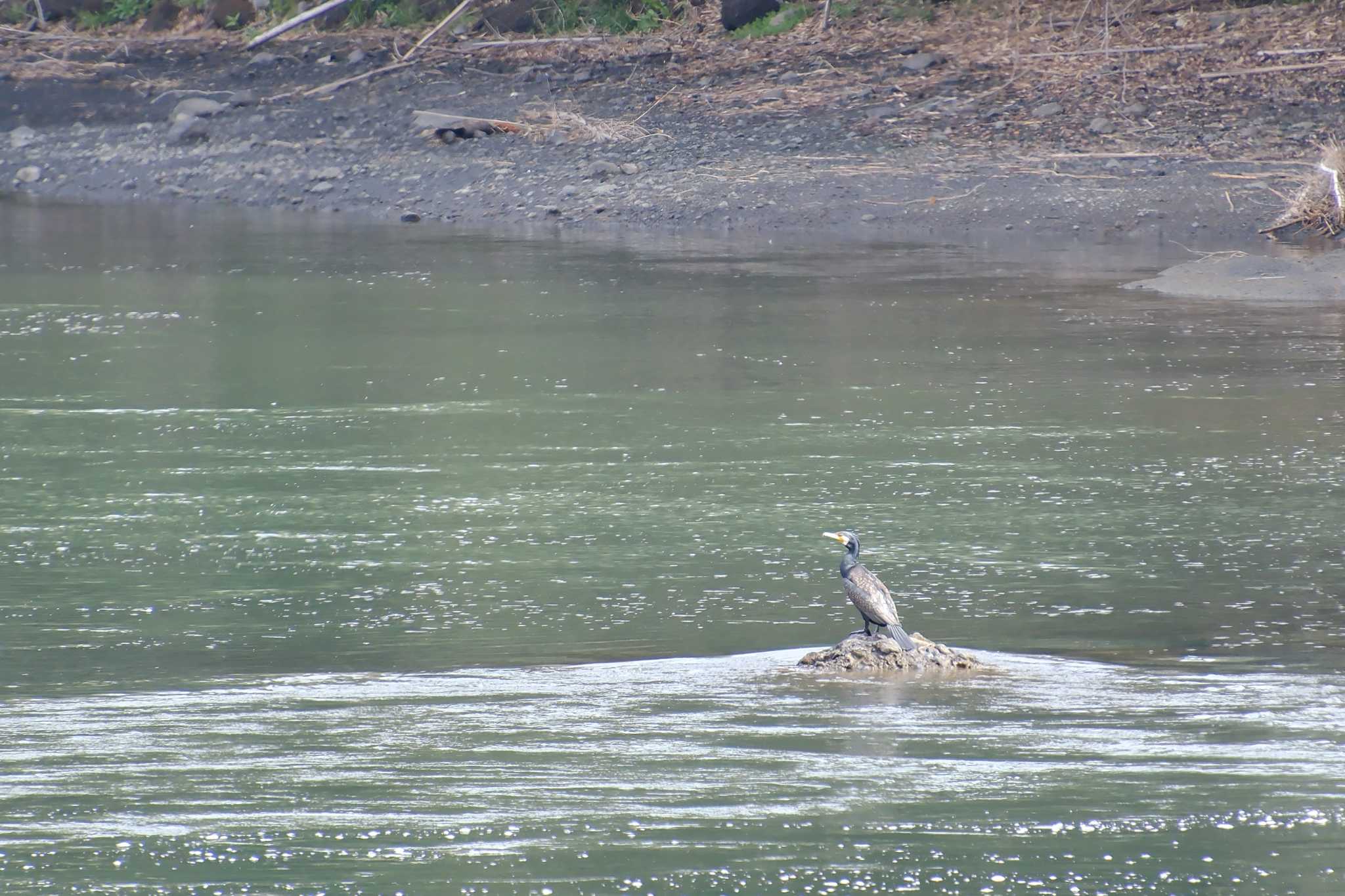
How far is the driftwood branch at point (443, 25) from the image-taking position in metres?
26.5

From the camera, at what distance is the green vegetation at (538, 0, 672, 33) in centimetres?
2683

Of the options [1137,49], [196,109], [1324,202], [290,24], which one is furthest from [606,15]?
[1324,202]

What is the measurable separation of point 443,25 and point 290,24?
2.56 metres

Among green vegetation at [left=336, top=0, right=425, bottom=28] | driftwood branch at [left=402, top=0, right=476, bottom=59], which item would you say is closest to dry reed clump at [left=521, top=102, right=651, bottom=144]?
driftwood branch at [left=402, top=0, right=476, bottom=59]

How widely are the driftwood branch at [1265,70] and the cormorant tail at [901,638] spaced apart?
1687 centimetres

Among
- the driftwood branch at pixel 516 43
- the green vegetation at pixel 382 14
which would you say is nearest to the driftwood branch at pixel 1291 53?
the driftwood branch at pixel 516 43

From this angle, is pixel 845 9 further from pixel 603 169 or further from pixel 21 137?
pixel 21 137

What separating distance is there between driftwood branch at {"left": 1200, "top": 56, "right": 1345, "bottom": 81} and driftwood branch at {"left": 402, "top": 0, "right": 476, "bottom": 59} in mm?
9719

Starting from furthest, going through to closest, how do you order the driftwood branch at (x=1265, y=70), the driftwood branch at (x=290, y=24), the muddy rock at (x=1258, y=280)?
the driftwood branch at (x=290, y=24) < the driftwood branch at (x=1265, y=70) < the muddy rock at (x=1258, y=280)

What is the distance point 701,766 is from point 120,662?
2.33 meters

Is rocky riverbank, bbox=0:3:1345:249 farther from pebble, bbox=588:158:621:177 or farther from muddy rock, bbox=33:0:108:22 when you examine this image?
muddy rock, bbox=33:0:108:22

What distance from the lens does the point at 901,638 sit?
6652 mm

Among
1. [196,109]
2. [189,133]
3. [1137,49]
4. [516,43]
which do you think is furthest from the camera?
[516,43]

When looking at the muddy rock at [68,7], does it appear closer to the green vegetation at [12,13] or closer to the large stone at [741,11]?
the green vegetation at [12,13]
